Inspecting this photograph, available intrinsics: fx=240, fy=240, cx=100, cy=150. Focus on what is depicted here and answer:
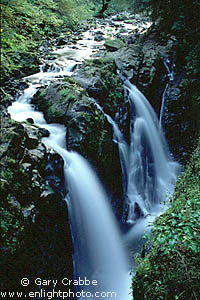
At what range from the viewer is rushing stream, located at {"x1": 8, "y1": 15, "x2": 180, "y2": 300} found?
5324mm

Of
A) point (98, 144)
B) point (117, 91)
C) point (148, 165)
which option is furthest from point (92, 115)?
point (148, 165)

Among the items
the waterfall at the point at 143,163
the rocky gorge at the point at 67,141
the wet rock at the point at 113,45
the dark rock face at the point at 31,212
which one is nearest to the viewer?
the dark rock face at the point at 31,212

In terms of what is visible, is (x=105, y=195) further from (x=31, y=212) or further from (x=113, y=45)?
(x=113, y=45)

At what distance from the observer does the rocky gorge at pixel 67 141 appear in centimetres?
383

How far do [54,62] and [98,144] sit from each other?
246 inches

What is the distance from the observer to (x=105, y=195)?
245 inches

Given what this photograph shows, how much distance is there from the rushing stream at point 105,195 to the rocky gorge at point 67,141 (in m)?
0.25

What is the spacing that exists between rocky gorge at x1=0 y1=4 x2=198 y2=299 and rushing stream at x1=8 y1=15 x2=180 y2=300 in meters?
0.25

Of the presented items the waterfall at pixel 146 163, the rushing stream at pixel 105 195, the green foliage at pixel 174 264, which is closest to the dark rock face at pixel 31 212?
the rushing stream at pixel 105 195

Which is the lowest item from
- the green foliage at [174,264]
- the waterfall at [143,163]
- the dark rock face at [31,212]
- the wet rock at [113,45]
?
the green foliage at [174,264]

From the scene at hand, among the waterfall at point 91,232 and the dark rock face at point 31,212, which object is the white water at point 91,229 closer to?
the waterfall at point 91,232

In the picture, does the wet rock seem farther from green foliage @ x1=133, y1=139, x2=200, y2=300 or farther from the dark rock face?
green foliage @ x1=133, y1=139, x2=200, y2=300

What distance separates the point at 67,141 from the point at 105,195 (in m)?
1.72

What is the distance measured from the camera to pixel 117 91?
7.88 metres
